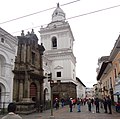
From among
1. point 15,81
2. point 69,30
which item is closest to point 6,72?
point 15,81

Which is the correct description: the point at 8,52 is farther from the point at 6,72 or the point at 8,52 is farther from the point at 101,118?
the point at 101,118

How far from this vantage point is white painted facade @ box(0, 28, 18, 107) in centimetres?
2009

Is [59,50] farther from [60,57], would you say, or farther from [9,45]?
[9,45]

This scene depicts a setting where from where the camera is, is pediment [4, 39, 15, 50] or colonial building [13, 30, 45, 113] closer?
pediment [4, 39, 15, 50]

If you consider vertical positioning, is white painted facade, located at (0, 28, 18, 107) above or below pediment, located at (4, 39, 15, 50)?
below

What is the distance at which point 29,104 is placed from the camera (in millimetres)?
20625

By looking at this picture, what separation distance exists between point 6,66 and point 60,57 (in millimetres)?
19910

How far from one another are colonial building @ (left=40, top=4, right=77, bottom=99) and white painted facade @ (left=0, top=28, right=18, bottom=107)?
14.1 meters

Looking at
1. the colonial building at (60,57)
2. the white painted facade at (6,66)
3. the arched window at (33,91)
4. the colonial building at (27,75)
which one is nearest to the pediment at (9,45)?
the white painted facade at (6,66)

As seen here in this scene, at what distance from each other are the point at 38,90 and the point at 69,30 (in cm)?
1902

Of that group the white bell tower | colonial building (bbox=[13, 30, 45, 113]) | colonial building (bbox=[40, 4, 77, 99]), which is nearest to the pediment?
colonial building (bbox=[13, 30, 45, 113])

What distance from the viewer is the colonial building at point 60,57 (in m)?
37.2

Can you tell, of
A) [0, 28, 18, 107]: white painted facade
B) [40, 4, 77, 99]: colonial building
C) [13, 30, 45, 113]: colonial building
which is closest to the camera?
[0, 28, 18, 107]: white painted facade

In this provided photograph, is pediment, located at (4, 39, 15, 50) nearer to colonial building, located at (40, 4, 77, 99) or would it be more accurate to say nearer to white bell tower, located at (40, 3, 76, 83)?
colonial building, located at (40, 4, 77, 99)
